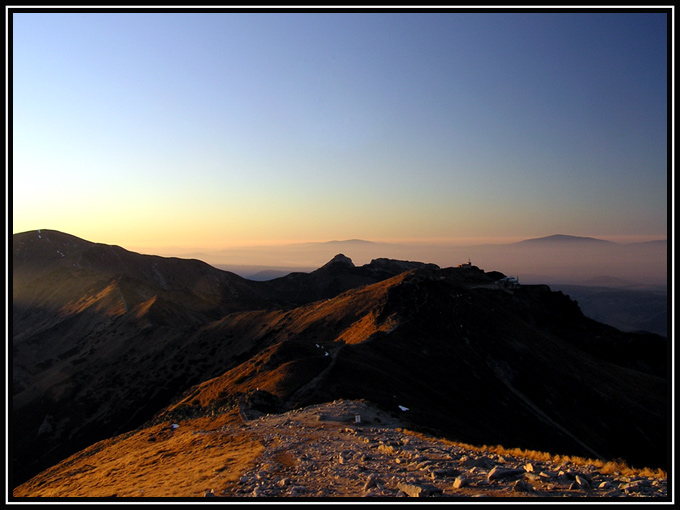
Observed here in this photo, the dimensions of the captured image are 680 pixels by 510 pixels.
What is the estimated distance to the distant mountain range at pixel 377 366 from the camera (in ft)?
137

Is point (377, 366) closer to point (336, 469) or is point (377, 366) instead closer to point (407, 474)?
point (336, 469)

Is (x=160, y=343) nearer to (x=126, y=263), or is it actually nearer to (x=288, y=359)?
(x=288, y=359)

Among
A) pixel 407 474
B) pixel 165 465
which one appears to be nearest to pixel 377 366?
pixel 165 465

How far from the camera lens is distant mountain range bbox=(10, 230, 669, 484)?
41781 millimetres

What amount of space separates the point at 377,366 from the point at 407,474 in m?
31.5

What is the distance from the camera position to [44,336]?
120562 millimetres

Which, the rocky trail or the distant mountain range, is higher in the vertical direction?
the rocky trail

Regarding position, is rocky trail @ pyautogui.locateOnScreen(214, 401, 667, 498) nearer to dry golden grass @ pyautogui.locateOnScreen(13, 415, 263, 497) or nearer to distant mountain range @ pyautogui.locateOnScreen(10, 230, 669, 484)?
dry golden grass @ pyautogui.locateOnScreen(13, 415, 263, 497)

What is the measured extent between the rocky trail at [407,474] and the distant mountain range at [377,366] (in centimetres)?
724

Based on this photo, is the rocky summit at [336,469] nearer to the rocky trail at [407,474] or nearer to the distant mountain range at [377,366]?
the rocky trail at [407,474]

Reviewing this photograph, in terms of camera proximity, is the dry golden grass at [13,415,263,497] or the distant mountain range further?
the distant mountain range

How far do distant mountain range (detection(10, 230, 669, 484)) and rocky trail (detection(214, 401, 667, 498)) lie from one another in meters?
7.24

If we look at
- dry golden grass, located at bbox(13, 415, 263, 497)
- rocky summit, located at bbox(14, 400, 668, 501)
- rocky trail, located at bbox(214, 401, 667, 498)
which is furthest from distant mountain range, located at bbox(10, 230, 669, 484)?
rocky trail, located at bbox(214, 401, 667, 498)

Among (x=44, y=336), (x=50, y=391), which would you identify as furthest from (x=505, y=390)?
(x=44, y=336)
